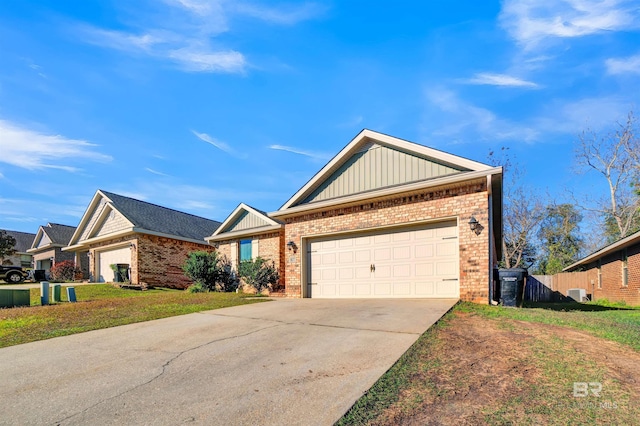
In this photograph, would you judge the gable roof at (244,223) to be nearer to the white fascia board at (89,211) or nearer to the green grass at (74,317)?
the green grass at (74,317)

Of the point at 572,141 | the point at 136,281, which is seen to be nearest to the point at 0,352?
the point at 136,281

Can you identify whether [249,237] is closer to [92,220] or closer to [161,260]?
[161,260]

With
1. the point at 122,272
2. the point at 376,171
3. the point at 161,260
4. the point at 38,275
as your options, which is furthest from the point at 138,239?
the point at 376,171

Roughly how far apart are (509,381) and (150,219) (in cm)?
2216

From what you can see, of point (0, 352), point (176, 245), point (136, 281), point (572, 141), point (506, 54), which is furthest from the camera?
point (572, 141)

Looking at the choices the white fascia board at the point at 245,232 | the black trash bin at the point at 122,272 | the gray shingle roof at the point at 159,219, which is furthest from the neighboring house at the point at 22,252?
the white fascia board at the point at 245,232

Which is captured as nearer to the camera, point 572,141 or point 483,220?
point 483,220

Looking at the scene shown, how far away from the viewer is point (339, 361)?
463 cm

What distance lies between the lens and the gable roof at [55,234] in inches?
1206

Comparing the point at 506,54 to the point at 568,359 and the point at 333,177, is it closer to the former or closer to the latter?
the point at 333,177

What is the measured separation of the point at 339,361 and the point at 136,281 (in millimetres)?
18706

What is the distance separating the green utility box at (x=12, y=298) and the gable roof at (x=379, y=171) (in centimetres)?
860

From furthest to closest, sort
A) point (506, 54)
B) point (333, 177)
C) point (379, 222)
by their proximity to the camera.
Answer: point (333, 177)
point (379, 222)
point (506, 54)

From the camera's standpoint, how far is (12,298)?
11.6 meters
